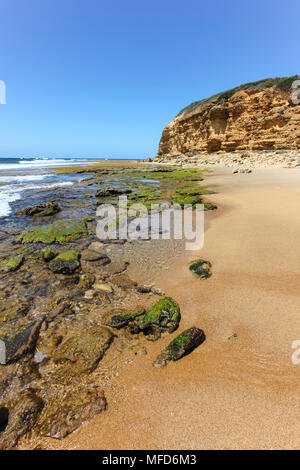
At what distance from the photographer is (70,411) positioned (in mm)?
1861

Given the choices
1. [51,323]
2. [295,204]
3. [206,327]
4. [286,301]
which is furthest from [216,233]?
[51,323]

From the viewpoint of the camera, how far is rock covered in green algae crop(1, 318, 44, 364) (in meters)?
2.44

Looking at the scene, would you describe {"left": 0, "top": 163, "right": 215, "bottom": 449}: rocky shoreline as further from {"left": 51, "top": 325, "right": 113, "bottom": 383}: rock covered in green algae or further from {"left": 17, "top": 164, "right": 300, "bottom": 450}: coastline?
{"left": 17, "top": 164, "right": 300, "bottom": 450}: coastline

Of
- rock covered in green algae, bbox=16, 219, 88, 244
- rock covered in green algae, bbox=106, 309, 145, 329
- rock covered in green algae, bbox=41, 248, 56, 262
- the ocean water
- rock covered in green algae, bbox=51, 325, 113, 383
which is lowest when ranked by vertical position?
rock covered in green algae, bbox=51, 325, 113, 383

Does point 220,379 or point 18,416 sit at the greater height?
point 220,379

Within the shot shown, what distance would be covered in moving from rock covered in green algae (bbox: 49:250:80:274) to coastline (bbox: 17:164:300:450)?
6.54ft

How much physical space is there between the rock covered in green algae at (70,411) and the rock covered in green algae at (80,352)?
0.70 feet

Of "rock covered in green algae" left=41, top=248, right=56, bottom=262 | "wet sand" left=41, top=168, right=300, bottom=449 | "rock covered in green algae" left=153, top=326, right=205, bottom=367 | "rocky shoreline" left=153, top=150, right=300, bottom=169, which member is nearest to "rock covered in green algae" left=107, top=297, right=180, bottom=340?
"wet sand" left=41, top=168, right=300, bottom=449

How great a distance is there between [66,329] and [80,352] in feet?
1.68

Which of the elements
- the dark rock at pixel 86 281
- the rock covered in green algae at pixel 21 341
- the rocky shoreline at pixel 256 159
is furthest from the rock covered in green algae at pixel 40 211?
the rocky shoreline at pixel 256 159

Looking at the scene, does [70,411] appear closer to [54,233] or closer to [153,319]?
[153,319]

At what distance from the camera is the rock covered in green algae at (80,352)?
2.23 m

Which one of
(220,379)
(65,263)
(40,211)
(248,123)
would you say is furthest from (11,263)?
(248,123)

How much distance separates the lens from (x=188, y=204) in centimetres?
912
